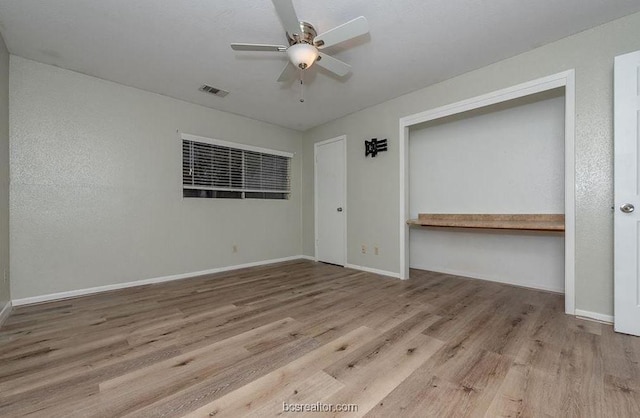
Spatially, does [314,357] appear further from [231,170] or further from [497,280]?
[231,170]

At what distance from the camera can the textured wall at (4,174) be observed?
2477 millimetres

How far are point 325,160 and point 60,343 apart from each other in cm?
406

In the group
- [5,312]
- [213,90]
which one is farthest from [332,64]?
[5,312]

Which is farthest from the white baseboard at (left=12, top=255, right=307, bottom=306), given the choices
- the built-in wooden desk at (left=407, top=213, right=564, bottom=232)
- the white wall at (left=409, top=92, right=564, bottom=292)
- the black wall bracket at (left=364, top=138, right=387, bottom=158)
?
the white wall at (left=409, top=92, right=564, bottom=292)

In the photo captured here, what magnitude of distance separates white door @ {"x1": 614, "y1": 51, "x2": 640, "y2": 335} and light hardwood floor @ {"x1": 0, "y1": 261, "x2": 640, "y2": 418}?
0.24 m

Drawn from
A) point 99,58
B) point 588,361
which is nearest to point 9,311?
point 99,58

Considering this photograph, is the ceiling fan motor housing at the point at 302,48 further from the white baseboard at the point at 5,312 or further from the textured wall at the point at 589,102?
the white baseboard at the point at 5,312

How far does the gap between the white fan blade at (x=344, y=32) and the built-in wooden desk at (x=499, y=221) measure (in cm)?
249

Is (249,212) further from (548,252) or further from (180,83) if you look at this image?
(548,252)

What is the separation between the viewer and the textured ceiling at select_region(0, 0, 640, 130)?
6.92 ft

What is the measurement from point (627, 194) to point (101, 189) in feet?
17.0

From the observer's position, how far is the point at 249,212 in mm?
4617

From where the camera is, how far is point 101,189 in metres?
3.22

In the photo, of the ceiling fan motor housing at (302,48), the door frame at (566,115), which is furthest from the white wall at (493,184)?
the ceiling fan motor housing at (302,48)
